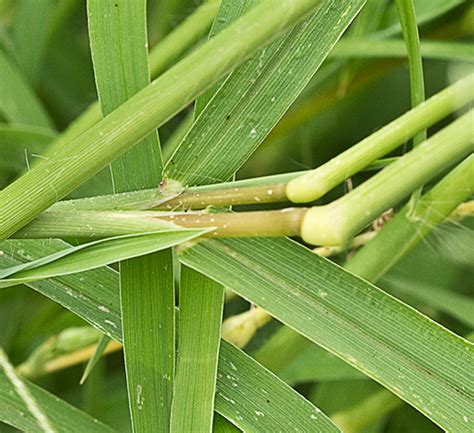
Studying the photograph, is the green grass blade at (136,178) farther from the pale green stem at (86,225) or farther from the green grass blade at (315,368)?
the green grass blade at (315,368)

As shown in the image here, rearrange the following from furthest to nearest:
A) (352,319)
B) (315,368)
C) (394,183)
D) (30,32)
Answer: (30,32)
(315,368)
(352,319)
(394,183)

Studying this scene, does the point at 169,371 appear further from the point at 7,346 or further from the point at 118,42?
the point at 7,346

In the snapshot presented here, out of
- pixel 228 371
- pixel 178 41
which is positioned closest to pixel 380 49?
pixel 178 41

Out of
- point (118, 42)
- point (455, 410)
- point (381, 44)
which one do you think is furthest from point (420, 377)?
point (381, 44)

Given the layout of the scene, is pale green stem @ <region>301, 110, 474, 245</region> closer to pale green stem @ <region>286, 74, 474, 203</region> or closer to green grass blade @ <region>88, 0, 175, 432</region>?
pale green stem @ <region>286, 74, 474, 203</region>

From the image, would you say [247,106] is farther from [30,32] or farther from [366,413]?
[30,32]

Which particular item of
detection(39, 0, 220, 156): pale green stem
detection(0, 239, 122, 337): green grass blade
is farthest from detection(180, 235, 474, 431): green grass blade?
detection(39, 0, 220, 156): pale green stem
